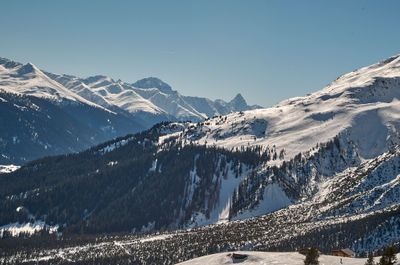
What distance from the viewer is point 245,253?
152 metres

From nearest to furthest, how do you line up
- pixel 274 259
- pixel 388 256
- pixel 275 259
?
pixel 388 256 < pixel 275 259 < pixel 274 259

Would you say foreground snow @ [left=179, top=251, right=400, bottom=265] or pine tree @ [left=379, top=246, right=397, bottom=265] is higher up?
pine tree @ [left=379, top=246, right=397, bottom=265]

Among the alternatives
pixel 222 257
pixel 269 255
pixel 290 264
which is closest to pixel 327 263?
pixel 290 264

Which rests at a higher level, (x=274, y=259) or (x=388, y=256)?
(x=388, y=256)

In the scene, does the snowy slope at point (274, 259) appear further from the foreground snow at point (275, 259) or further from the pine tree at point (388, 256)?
the pine tree at point (388, 256)

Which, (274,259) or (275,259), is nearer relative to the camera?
(275,259)

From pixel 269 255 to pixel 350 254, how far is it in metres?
40.9

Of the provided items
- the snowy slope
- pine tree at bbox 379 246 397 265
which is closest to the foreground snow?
the snowy slope

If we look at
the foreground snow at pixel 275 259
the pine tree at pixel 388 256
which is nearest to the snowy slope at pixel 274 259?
the foreground snow at pixel 275 259

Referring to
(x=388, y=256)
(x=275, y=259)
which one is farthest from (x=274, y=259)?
(x=388, y=256)

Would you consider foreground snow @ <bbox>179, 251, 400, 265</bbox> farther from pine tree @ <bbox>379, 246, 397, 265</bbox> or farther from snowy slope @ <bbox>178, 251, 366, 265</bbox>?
pine tree @ <bbox>379, 246, 397, 265</bbox>

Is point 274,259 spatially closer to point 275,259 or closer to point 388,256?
point 275,259

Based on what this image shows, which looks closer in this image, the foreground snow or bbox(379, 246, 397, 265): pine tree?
bbox(379, 246, 397, 265): pine tree

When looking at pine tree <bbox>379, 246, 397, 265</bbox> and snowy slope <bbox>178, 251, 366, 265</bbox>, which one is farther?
snowy slope <bbox>178, 251, 366, 265</bbox>
